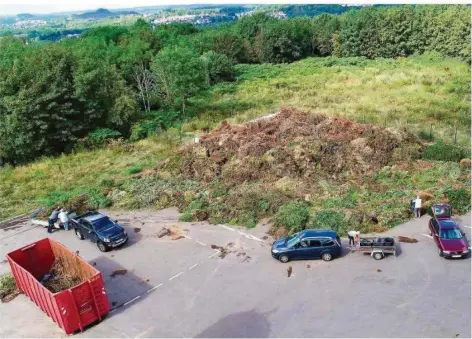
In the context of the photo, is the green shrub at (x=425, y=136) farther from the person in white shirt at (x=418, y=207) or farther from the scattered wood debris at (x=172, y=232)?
the scattered wood debris at (x=172, y=232)

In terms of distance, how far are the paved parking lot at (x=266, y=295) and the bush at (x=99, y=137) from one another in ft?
64.4

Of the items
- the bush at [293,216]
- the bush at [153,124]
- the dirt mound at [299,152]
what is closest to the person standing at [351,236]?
the bush at [293,216]

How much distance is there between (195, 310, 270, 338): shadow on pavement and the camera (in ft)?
51.1

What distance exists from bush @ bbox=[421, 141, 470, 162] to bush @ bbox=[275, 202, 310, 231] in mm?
10175

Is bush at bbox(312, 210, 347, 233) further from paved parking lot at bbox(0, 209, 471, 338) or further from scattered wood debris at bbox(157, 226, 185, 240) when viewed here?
scattered wood debris at bbox(157, 226, 185, 240)

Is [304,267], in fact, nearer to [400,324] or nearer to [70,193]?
[400,324]

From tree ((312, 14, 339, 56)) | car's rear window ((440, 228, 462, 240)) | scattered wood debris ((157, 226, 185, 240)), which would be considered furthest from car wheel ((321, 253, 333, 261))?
tree ((312, 14, 339, 56))

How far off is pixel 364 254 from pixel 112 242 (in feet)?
39.6

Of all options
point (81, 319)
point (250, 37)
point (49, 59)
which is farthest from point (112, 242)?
point (250, 37)

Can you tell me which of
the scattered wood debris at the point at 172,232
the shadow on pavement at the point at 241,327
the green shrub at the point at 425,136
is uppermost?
the scattered wood debris at the point at 172,232

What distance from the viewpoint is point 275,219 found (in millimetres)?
22875

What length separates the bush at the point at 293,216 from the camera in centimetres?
2189

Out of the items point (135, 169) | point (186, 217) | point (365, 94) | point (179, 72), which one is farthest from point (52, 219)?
point (365, 94)

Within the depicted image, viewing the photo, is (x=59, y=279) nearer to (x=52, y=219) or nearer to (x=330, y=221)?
(x=52, y=219)
